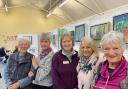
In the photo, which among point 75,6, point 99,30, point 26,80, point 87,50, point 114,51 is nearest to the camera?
point 114,51

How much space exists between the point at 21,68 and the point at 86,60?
99 centimetres

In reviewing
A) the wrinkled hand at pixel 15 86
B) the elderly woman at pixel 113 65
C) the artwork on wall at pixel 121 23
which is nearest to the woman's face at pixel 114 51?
the elderly woman at pixel 113 65

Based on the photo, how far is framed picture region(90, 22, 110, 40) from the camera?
4020 mm

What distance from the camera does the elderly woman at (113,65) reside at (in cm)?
190

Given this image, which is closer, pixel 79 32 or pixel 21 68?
pixel 21 68

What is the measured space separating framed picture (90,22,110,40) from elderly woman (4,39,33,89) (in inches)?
57.9

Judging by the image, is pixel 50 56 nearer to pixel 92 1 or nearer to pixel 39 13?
pixel 92 1

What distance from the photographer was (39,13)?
14.2 m

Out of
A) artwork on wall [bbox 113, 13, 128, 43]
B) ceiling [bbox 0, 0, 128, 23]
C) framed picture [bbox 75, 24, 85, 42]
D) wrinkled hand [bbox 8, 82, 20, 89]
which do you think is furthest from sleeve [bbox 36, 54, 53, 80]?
ceiling [bbox 0, 0, 128, 23]

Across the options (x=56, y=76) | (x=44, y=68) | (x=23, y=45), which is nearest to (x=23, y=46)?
(x=23, y=45)

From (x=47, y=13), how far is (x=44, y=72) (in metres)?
11.2

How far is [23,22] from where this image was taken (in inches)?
548

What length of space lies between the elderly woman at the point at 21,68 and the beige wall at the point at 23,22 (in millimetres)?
10227

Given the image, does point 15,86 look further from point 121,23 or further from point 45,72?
point 121,23
